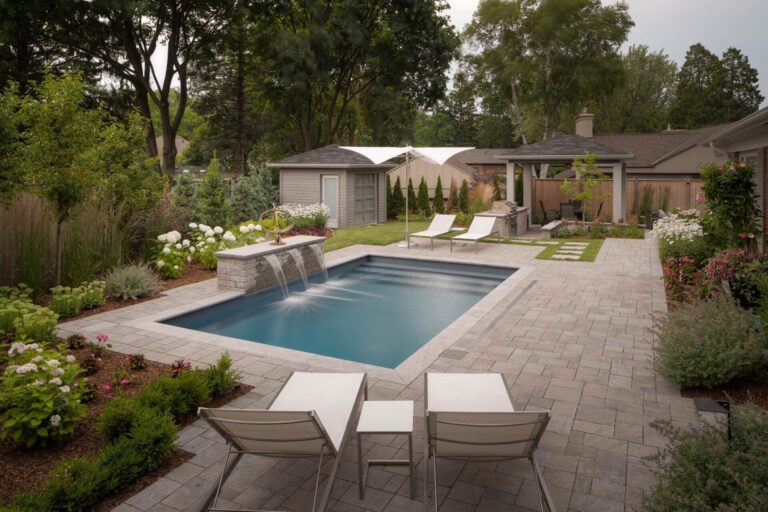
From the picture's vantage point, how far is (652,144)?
29.7 m

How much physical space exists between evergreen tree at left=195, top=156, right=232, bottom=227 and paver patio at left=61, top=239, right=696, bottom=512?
4136 millimetres

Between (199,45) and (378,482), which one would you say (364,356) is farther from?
(199,45)

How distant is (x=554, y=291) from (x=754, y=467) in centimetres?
670

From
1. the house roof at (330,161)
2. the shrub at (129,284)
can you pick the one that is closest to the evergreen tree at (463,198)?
the house roof at (330,161)

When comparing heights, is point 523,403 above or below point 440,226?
below

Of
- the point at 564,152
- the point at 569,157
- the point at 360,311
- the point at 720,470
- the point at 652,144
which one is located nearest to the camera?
the point at 720,470

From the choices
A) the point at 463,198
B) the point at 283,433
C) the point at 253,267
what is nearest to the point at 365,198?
the point at 463,198

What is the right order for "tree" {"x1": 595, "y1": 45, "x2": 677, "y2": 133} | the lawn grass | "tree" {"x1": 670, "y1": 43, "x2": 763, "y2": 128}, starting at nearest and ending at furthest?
the lawn grass < "tree" {"x1": 595, "y1": 45, "x2": 677, "y2": 133} < "tree" {"x1": 670, "y1": 43, "x2": 763, "y2": 128}

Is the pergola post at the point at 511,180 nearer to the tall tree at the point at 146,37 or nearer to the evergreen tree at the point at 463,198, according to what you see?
the evergreen tree at the point at 463,198

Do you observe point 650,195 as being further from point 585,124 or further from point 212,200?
point 212,200

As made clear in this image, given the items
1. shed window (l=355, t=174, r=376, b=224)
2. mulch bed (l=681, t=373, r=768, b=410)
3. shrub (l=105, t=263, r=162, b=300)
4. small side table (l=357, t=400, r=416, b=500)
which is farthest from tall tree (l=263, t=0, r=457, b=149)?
small side table (l=357, t=400, r=416, b=500)

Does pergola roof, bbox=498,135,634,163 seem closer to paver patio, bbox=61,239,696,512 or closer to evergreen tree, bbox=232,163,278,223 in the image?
evergreen tree, bbox=232,163,278,223

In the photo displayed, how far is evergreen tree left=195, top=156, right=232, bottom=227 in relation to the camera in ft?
43.9

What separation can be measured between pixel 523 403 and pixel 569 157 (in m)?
14.4
